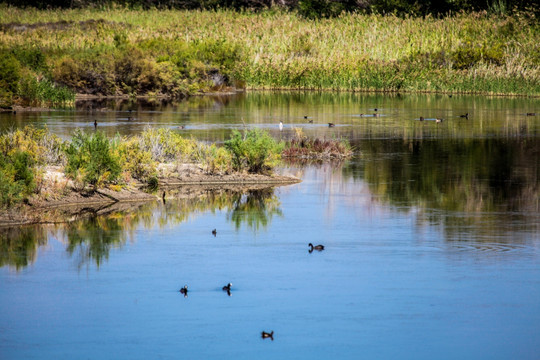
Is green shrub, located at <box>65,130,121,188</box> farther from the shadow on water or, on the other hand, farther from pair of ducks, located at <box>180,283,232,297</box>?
pair of ducks, located at <box>180,283,232,297</box>

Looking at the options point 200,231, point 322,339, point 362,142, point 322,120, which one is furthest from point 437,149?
point 322,339

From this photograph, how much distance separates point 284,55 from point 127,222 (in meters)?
39.5

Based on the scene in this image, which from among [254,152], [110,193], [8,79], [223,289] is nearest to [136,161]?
[110,193]

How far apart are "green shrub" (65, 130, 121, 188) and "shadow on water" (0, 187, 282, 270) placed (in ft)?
2.65

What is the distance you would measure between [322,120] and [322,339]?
24.8 meters

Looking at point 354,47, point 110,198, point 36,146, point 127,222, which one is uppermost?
point 354,47

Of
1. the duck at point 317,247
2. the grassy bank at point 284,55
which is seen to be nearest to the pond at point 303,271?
the duck at point 317,247

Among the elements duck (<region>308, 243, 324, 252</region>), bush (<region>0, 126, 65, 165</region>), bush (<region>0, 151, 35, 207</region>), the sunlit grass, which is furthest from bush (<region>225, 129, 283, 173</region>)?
the sunlit grass

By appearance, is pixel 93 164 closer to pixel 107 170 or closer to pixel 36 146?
pixel 107 170

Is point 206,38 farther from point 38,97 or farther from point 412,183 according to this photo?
point 412,183

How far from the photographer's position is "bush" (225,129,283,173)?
70.0ft

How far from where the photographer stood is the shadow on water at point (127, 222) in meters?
15.1

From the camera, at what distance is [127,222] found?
17359 mm

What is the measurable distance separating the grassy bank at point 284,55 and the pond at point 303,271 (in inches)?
914
